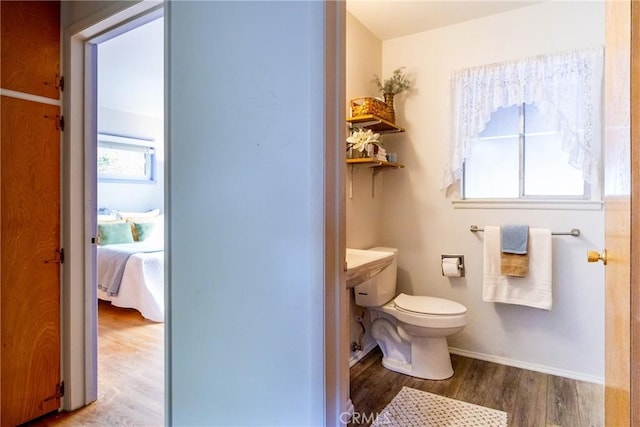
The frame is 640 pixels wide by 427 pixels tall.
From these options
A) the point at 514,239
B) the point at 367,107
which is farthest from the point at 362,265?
the point at 514,239

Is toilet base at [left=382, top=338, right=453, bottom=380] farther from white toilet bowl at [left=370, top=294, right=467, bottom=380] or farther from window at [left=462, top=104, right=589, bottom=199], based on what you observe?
window at [left=462, top=104, right=589, bottom=199]

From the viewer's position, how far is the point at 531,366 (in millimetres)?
2402

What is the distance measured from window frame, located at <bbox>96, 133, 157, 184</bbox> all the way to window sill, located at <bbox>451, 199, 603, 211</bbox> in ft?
14.5

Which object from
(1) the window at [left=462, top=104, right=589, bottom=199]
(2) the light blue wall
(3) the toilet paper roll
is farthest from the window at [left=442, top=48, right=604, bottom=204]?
(2) the light blue wall

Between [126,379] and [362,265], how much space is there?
175cm

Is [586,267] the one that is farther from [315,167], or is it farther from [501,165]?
[315,167]

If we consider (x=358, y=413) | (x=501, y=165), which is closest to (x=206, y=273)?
(x=358, y=413)

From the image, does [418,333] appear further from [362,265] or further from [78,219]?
[78,219]

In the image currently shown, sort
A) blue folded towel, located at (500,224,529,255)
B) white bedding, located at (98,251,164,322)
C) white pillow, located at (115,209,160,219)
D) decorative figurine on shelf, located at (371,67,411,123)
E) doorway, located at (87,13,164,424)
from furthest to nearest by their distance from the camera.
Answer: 1. white pillow, located at (115,209,160,219)
2. white bedding, located at (98,251,164,322)
3. decorative figurine on shelf, located at (371,67,411,123)
4. blue folded towel, located at (500,224,529,255)
5. doorway, located at (87,13,164,424)

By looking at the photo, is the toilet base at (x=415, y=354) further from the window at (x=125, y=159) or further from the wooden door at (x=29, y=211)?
the window at (x=125, y=159)

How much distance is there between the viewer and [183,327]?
4.44 feet

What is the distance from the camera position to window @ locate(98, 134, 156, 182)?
471 cm

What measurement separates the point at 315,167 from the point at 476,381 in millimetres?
1998

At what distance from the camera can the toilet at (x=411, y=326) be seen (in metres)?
2.21
